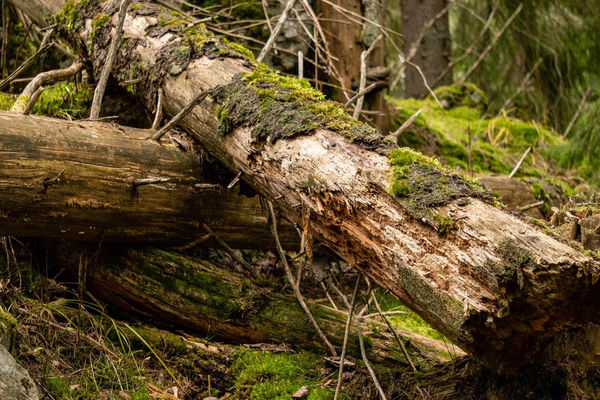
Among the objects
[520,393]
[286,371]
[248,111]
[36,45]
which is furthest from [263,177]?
[36,45]

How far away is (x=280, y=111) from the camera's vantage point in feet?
9.40

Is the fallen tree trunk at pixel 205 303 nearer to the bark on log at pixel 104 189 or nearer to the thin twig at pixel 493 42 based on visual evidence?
the bark on log at pixel 104 189

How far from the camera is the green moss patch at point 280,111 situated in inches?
106

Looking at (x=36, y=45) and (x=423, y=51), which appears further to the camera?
(x=423, y=51)

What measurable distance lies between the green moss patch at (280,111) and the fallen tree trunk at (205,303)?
923mm

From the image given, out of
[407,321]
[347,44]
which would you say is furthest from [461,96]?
[407,321]

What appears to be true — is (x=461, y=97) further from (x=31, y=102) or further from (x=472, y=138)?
(x=31, y=102)

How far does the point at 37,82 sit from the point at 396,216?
8.47ft

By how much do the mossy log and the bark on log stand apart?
31 centimetres

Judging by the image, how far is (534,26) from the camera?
981 centimetres

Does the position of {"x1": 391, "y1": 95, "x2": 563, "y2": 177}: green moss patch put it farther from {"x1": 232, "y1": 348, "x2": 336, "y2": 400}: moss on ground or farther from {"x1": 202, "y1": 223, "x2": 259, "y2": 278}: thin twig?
{"x1": 232, "y1": 348, "x2": 336, "y2": 400}: moss on ground

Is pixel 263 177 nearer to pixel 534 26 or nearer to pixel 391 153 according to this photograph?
pixel 391 153

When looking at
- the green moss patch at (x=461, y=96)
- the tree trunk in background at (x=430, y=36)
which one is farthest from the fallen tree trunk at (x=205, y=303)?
the tree trunk in background at (x=430, y=36)

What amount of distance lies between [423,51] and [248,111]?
7836mm
